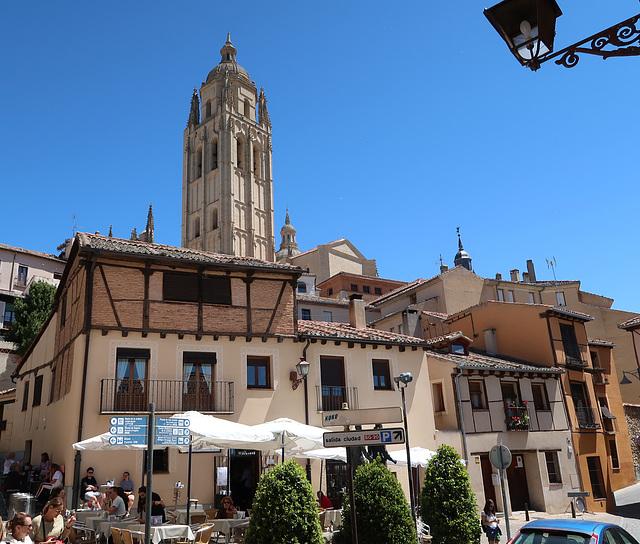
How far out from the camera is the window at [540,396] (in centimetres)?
2728

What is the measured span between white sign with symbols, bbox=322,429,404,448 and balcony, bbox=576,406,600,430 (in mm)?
22855

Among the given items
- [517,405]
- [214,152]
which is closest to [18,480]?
[517,405]

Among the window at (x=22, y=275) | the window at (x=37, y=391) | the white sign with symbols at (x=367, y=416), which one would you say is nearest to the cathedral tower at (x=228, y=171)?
the window at (x=22, y=275)

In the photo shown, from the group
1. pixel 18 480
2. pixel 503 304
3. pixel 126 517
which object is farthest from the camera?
pixel 503 304

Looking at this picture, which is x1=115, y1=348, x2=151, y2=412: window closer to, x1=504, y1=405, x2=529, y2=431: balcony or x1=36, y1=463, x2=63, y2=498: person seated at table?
x1=36, y1=463, x2=63, y2=498: person seated at table

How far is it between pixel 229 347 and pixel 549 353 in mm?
16331

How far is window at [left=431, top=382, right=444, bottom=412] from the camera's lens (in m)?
25.8

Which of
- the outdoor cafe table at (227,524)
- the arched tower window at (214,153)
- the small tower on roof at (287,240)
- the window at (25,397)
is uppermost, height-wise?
the arched tower window at (214,153)

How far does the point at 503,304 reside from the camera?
31.0 m

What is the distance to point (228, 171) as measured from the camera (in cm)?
7700

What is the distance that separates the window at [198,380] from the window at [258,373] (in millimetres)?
1357

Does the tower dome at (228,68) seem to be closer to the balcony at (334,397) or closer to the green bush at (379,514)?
the balcony at (334,397)

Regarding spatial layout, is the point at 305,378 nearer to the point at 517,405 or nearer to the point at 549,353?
the point at 517,405

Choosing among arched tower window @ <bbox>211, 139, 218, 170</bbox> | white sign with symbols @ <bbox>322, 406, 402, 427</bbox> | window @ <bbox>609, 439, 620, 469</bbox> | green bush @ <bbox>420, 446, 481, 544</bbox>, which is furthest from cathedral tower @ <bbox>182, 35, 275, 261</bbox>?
white sign with symbols @ <bbox>322, 406, 402, 427</bbox>
